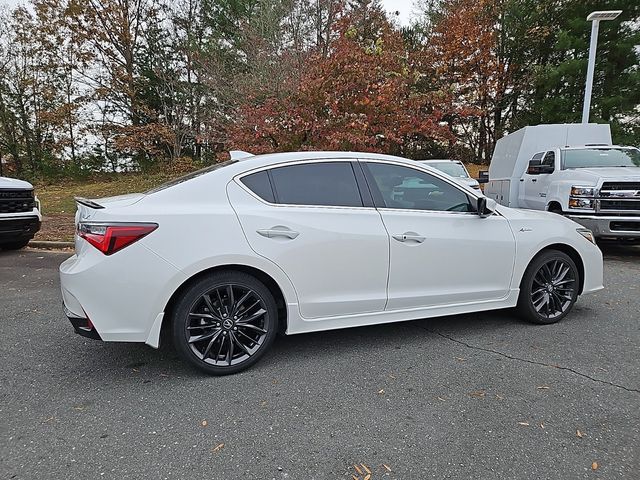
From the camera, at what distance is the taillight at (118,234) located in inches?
105

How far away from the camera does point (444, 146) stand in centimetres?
2228

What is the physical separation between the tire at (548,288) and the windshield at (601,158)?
4.96 meters

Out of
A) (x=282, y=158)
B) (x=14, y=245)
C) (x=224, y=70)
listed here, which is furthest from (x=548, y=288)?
(x=224, y=70)

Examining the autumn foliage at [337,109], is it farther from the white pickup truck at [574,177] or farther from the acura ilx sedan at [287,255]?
the acura ilx sedan at [287,255]

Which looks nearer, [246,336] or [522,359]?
[246,336]

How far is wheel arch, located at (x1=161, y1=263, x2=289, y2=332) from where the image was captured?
2836mm

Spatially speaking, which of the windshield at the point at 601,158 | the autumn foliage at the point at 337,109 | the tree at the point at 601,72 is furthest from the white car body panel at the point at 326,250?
the tree at the point at 601,72

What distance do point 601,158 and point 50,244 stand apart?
10.6 meters

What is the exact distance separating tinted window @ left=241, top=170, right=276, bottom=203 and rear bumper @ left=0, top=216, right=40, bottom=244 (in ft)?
17.9

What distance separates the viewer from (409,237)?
3295 millimetres

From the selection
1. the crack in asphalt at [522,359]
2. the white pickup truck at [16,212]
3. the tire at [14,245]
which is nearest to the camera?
the crack in asphalt at [522,359]

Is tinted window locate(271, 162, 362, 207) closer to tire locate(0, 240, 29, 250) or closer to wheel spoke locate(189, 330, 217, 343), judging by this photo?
wheel spoke locate(189, 330, 217, 343)

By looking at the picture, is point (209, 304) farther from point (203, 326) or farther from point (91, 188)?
point (91, 188)

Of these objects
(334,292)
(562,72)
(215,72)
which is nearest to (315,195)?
(334,292)
